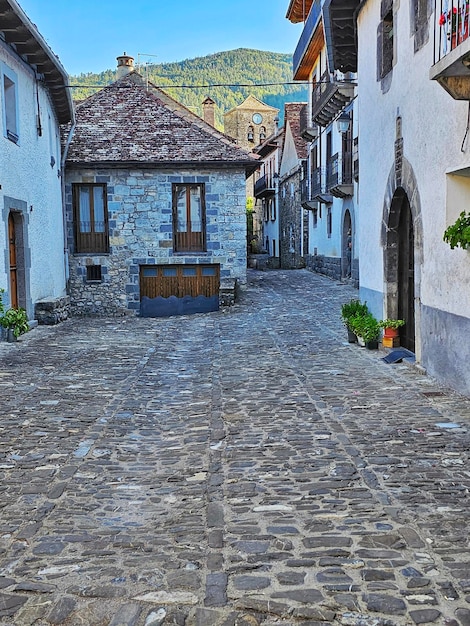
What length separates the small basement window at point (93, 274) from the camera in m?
19.8

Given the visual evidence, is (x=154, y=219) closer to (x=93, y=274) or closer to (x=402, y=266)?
(x=93, y=274)

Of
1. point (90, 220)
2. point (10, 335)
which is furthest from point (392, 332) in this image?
point (90, 220)

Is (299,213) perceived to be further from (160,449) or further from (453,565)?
(453,565)

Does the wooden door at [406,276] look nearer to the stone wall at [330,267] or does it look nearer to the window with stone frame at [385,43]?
the window with stone frame at [385,43]

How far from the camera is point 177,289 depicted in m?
19.9

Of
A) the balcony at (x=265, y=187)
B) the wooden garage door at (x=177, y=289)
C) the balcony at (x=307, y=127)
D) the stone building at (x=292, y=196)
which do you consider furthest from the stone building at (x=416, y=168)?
the balcony at (x=265, y=187)

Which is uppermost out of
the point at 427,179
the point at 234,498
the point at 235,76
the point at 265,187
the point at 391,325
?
the point at 235,76

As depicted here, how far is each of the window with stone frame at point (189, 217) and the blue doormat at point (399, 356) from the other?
35.7 ft

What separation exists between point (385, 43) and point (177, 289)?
36.1ft

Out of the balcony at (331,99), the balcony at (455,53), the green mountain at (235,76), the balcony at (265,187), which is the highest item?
the green mountain at (235,76)

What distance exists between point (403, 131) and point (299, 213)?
79.1 feet

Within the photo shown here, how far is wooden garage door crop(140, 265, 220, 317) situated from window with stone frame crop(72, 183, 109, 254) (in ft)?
4.82

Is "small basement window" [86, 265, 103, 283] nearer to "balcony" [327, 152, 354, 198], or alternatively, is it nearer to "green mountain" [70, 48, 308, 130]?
"balcony" [327, 152, 354, 198]

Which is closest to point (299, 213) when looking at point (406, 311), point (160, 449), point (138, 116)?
point (138, 116)
